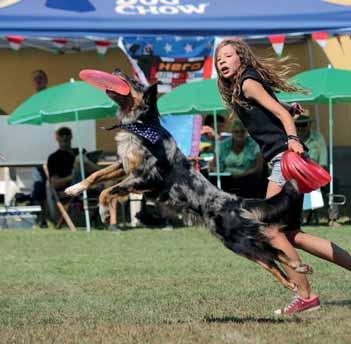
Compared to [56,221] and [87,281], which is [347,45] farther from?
[87,281]

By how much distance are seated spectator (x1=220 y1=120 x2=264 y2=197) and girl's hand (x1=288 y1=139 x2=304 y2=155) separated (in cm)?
717

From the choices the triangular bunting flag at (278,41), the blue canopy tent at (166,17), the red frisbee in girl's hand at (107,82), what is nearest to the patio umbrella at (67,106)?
the blue canopy tent at (166,17)

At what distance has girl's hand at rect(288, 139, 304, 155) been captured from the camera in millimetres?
5660

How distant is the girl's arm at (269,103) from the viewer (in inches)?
226

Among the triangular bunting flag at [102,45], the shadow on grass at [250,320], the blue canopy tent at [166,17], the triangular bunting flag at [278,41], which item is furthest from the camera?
the triangular bunting flag at [102,45]

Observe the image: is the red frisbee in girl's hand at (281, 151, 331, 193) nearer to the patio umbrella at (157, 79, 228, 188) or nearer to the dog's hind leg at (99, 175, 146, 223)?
the dog's hind leg at (99, 175, 146, 223)

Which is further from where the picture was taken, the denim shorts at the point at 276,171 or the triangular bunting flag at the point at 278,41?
the triangular bunting flag at the point at 278,41

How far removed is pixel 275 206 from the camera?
5711 mm

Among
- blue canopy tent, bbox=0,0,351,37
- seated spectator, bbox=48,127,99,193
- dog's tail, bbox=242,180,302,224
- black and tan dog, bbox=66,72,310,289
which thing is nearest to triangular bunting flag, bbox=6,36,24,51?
blue canopy tent, bbox=0,0,351,37

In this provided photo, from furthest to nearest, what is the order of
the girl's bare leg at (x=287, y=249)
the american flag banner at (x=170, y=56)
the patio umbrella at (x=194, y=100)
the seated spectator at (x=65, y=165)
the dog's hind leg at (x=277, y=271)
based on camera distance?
the american flag banner at (x=170, y=56) → the seated spectator at (x=65, y=165) → the patio umbrella at (x=194, y=100) → the girl's bare leg at (x=287, y=249) → the dog's hind leg at (x=277, y=271)

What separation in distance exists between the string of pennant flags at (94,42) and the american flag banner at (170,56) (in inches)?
15.3

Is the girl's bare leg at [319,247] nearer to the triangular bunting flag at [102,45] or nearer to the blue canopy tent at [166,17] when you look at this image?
the blue canopy tent at [166,17]

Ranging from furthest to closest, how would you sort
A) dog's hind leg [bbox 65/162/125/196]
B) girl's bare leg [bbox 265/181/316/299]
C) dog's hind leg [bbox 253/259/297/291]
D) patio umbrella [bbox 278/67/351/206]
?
patio umbrella [bbox 278/67/351/206] < dog's hind leg [bbox 65/162/125/196] < girl's bare leg [bbox 265/181/316/299] < dog's hind leg [bbox 253/259/297/291]

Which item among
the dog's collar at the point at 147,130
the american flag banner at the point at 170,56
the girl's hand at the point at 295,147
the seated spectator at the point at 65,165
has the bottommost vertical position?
the seated spectator at the point at 65,165
